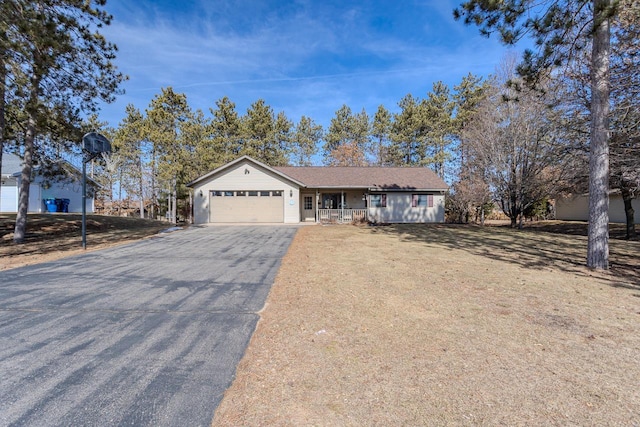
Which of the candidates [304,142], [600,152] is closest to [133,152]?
[304,142]

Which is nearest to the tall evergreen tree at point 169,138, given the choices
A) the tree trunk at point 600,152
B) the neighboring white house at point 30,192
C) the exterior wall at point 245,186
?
the neighboring white house at point 30,192

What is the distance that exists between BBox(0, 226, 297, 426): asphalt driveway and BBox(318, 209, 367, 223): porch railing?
1439cm

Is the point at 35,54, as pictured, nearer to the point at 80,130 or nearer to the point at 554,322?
the point at 80,130

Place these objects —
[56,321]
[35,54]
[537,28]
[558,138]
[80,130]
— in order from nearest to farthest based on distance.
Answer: [56,321]
[537,28]
[35,54]
[80,130]
[558,138]

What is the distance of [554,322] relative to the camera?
387cm

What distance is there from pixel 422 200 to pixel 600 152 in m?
15.4

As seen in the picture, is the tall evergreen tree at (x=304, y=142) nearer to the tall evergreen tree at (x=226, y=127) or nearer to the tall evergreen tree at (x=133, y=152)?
the tall evergreen tree at (x=226, y=127)

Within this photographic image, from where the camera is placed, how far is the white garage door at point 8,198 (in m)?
22.4

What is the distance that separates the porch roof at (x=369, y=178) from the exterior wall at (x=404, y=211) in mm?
764

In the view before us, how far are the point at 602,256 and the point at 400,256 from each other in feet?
14.7

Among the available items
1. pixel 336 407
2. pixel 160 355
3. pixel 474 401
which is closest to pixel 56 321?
pixel 160 355

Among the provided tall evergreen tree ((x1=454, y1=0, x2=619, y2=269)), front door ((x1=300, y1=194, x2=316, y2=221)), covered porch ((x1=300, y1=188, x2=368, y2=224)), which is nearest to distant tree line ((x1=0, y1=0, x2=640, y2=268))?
tall evergreen tree ((x1=454, y1=0, x2=619, y2=269))

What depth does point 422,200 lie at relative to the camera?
22297 mm

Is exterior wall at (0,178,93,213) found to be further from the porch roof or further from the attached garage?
the porch roof
